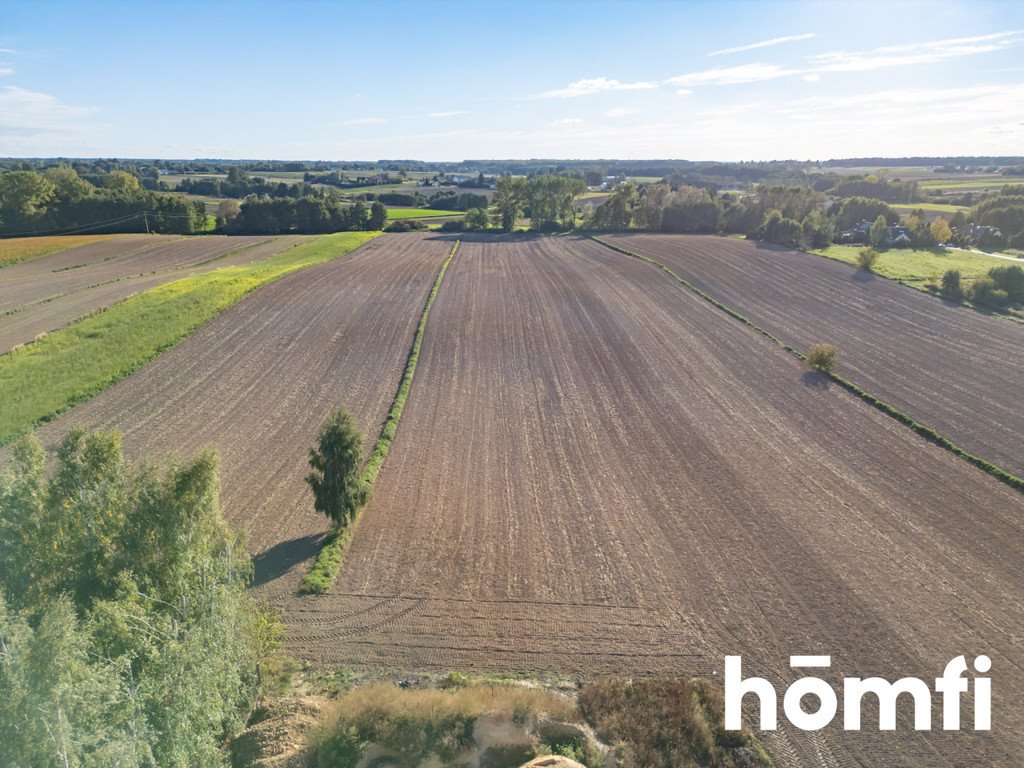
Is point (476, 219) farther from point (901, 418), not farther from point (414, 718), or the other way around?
point (414, 718)

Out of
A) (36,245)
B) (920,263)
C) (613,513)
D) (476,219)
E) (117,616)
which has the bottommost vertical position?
(613,513)

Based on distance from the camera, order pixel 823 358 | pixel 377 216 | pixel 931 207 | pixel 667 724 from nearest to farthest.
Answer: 1. pixel 667 724
2. pixel 823 358
3. pixel 377 216
4. pixel 931 207

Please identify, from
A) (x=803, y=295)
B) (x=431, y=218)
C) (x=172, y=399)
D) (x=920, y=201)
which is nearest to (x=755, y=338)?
(x=803, y=295)

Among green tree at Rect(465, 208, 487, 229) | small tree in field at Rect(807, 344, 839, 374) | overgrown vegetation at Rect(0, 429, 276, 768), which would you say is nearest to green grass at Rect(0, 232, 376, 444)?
overgrown vegetation at Rect(0, 429, 276, 768)

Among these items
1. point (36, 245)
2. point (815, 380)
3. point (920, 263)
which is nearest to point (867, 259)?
point (920, 263)

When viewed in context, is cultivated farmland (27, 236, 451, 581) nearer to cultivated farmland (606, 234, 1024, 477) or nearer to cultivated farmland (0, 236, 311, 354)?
cultivated farmland (0, 236, 311, 354)

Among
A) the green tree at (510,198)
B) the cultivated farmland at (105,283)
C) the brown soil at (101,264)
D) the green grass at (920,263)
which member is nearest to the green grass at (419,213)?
the green tree at (510,198)

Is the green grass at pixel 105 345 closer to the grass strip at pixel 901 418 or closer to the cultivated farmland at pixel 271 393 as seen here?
the cultivated farmland at pixel 271 393
